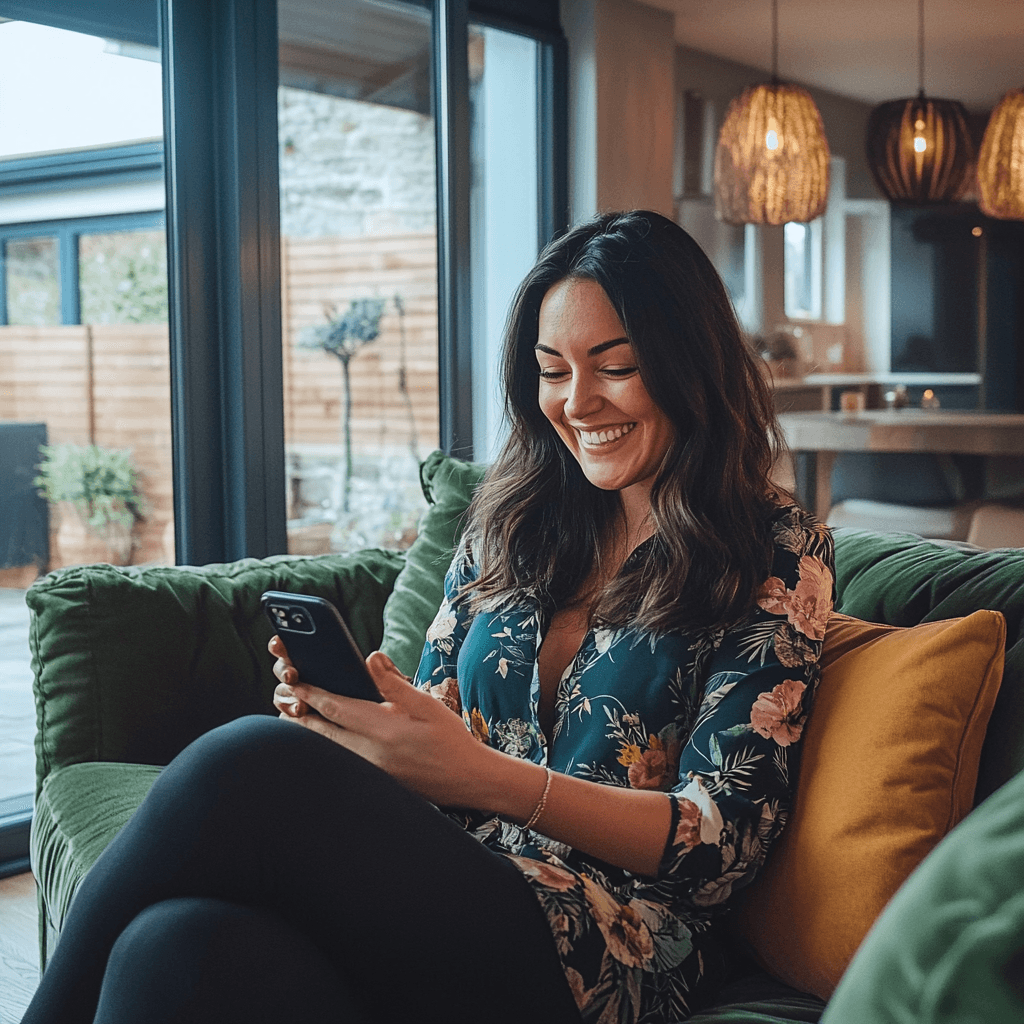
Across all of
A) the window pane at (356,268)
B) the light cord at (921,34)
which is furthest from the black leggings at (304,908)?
the light cord at (921,34)

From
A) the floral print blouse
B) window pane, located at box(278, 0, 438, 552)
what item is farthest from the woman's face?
window pane, located at box(278, 0, 438, 552)

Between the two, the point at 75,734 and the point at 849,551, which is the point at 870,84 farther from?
the point at 75,734

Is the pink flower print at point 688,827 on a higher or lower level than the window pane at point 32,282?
lower

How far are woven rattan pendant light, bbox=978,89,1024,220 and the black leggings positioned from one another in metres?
3.36

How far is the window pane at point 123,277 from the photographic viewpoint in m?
2.75

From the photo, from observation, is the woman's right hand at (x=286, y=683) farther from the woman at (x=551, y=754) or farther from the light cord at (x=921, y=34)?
the light cord at (x=921, y=34)

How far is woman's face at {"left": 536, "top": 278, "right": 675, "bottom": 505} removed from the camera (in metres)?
1.43

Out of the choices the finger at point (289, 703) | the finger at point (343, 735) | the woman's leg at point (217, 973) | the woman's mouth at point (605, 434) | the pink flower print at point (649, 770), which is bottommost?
the woman's leg at point (217, 973)

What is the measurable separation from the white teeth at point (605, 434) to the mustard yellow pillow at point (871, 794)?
0.39m

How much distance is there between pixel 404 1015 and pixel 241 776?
0.25 meters

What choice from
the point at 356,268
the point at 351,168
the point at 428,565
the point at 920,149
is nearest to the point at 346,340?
the point at 356,268

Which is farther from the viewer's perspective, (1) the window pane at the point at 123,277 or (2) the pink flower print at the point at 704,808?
(1) the window pane at the point at 123,277

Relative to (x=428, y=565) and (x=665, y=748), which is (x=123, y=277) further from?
(x=665, y=748)

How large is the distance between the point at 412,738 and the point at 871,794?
0.45m
